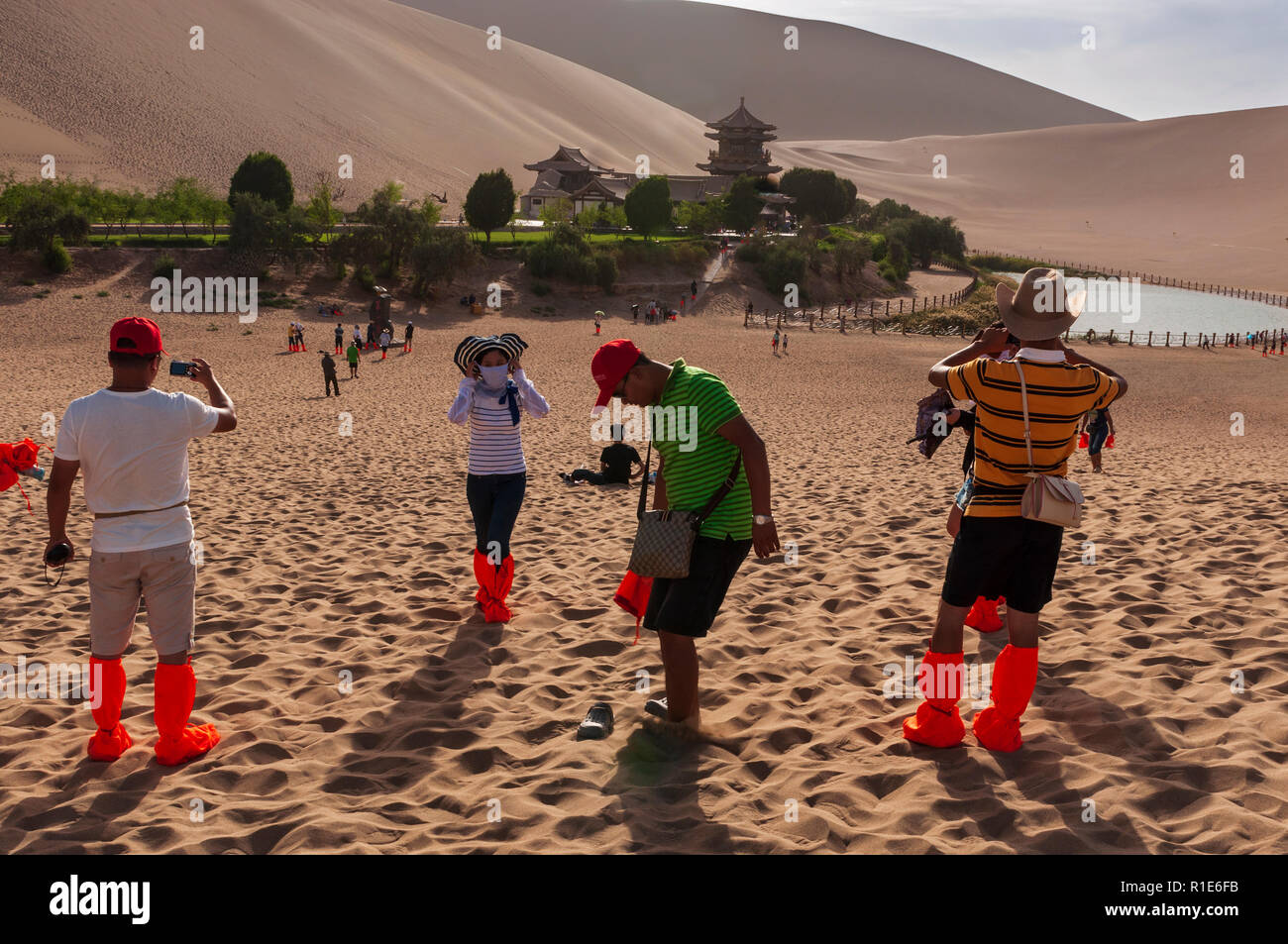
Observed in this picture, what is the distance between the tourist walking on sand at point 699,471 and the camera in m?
3.83

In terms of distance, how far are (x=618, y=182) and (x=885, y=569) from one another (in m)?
82.0

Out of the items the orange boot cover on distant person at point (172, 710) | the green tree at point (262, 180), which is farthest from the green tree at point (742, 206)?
the orange boot cover on distant person at point (172, 710)

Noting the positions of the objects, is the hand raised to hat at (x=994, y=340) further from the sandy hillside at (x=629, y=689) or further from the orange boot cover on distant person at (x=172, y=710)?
the orange boot cover on distant person at (x=172, y=710)

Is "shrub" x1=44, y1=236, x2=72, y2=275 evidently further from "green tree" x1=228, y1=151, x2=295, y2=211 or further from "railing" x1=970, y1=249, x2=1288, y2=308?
"railing" x1=970, y1=249, x2=1288, y2=308

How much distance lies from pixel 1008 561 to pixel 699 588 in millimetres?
1302

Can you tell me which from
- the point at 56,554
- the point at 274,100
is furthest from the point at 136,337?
the point at 274,100

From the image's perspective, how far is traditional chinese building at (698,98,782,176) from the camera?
9006 centimetres

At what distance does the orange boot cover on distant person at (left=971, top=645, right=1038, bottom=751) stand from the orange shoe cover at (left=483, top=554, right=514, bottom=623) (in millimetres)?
3072

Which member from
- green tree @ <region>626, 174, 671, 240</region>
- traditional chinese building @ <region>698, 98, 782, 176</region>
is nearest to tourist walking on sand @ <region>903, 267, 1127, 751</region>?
green tree @ <region>626, 174, 671, 240</region>

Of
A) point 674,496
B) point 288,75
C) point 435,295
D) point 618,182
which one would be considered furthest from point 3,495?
point 288,75

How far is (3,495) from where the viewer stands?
9438mm

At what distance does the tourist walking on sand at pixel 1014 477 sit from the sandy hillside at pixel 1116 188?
3783 inches

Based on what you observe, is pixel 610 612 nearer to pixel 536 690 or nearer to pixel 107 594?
pixel 536 690
